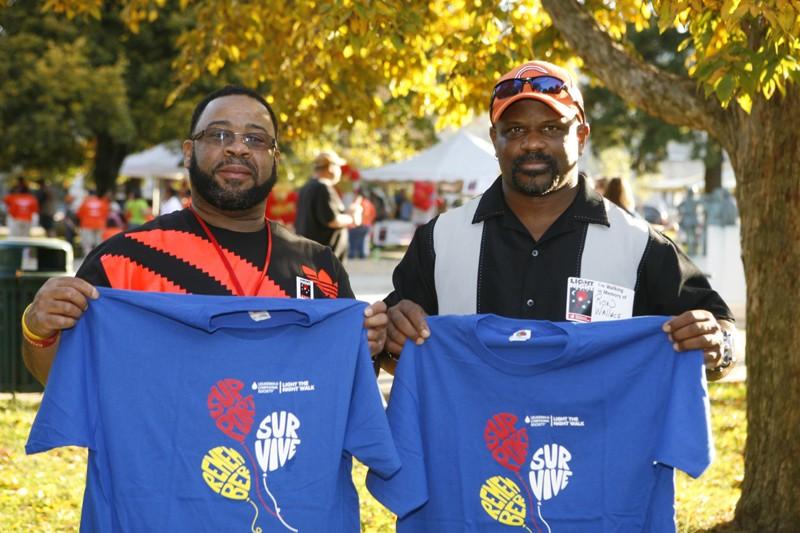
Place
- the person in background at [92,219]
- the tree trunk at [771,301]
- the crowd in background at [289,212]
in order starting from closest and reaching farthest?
1. the tree trunk at [771,301]
2. the crowd in background at [289,212]
3. the person in background at [92,219]

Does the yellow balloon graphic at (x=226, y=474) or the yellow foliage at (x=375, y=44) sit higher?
the yellow foliage at (x=375, y=44)

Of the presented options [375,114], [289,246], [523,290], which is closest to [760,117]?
[523,290]

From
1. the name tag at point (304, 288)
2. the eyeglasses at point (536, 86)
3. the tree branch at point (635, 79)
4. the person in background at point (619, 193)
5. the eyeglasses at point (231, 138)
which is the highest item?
the tree branch at point (635, 79)

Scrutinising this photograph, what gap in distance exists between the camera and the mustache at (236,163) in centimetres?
353

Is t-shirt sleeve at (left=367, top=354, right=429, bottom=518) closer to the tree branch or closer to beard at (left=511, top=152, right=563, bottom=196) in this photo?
beard at (left=511, top=152, right=563, bottom=196)

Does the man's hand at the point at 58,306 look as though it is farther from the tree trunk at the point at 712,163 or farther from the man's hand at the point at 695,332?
the tree trunk at the point at 712,163

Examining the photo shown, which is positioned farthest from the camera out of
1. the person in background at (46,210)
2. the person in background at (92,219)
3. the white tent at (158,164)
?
the person in background at (46,210)

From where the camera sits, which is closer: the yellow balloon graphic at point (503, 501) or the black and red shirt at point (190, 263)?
the yellow balloon graphic at point (503, 501)

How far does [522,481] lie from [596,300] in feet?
2.28

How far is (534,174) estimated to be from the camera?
3.59m

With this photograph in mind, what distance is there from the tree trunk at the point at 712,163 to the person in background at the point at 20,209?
65.0 ft

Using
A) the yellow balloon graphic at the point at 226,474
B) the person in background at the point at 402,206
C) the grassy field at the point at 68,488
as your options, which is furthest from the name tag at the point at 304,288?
Result: the person in background at the point at 402,206

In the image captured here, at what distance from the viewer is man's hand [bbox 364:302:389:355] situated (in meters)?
3.40

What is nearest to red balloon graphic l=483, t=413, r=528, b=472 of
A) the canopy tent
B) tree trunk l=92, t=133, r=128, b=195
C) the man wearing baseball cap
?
the man wearing baseball cap
